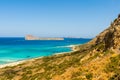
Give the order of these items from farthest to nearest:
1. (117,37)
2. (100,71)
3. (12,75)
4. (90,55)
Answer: (12,75)
(90,55)
(117,37)
(100,71)

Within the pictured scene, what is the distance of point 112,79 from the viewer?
92.3 ft

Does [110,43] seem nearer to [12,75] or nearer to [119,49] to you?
[119,49]

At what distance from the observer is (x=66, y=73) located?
113ft

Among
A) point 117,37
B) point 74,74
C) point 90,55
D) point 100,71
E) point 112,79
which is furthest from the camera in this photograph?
point 90,55

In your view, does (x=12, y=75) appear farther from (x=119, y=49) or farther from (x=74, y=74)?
(x=119, y=49)

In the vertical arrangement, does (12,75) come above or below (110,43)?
below

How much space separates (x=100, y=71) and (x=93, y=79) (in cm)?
175

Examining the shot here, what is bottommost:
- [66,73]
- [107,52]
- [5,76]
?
[5,76]

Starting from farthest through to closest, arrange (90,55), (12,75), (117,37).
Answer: (12,75) < (90,55) < (117,37)

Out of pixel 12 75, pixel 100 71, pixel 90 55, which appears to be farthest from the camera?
pixel 12 75

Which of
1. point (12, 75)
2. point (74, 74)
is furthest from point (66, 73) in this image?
point (12, 75)

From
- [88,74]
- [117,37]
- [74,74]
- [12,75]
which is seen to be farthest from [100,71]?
[12,75]

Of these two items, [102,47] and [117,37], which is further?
[102,47]

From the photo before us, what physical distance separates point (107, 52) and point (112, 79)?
722cm
